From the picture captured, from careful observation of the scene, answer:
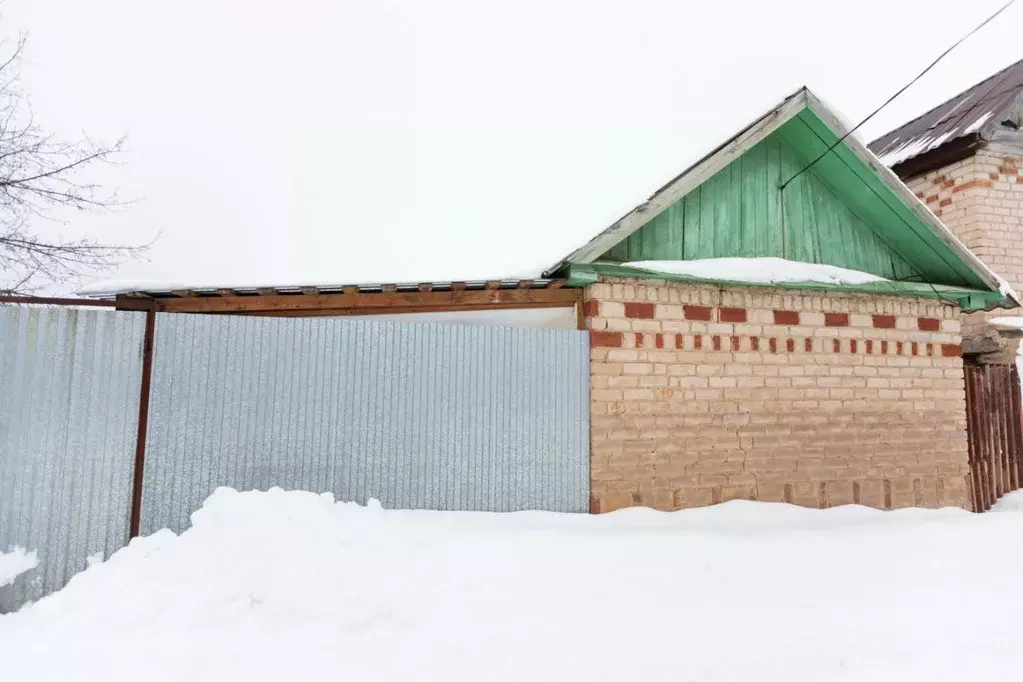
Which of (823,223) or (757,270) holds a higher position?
(823,223)

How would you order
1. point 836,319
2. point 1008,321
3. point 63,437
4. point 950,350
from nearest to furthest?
point 63,437 → point 836,319 → point 950,350 → point 1008,321

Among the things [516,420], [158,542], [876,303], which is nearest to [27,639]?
[158,542]

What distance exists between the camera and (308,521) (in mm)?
4086

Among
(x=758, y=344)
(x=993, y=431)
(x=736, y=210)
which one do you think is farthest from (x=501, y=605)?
(x=993, y=431)

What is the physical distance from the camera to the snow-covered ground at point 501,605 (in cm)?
295

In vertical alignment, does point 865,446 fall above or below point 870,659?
above

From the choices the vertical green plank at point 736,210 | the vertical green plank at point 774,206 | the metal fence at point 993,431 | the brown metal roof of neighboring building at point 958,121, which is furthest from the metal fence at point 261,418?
the brown metal roof of neighboring building at point 958,121

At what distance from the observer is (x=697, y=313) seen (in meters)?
5.52

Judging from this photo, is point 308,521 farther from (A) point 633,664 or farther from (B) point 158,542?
(A) point 633,664

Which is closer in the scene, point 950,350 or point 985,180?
point 950,350

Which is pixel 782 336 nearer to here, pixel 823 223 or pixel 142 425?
pixel 823 223

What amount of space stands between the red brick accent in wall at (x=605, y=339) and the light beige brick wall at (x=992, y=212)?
7070mm

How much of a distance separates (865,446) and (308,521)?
559 centimetres

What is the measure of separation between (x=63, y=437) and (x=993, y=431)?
33.6 ft
